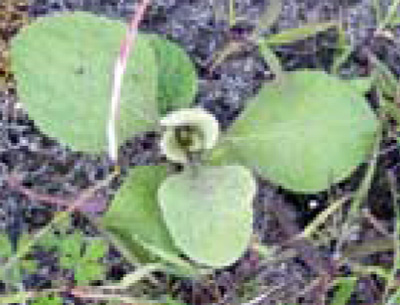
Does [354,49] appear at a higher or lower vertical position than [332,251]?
higher

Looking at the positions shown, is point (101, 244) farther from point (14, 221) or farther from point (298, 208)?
point (298, 208)

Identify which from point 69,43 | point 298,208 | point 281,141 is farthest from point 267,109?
point 69,43

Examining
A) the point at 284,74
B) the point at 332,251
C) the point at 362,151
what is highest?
the point at 284,74

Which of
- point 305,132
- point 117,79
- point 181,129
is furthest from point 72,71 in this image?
point 305,132

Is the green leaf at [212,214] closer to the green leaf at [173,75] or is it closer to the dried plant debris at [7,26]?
the green leaf at [173,75]

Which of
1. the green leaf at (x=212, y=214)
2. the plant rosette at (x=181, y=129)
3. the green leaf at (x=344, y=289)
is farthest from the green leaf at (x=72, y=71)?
the green leaf at (x=344, y=289)

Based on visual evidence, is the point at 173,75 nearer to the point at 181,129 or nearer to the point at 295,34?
the point at 181,129

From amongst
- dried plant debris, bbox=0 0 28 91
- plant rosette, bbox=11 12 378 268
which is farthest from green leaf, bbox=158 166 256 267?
dried plant debris, bbox=0 0 28 91
